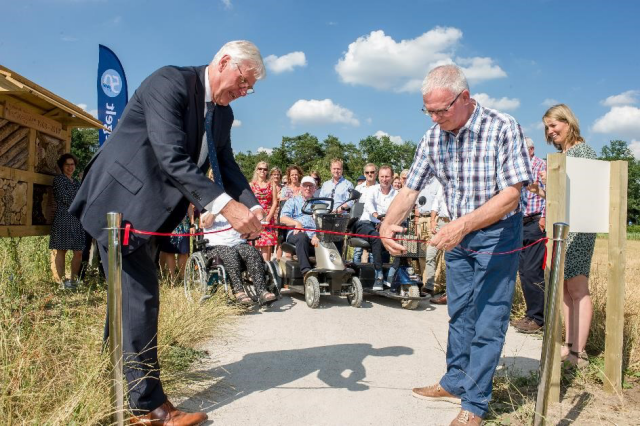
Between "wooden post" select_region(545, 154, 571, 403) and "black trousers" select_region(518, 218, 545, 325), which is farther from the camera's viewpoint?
"black trousers" select_region(518, 218, 545, 325)

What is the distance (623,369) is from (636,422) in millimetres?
1043

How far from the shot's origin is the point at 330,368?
4238 mm

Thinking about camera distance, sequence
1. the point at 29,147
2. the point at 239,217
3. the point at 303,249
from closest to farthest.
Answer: the point at 239,217 → the point at 29,147 → the point at 303,249

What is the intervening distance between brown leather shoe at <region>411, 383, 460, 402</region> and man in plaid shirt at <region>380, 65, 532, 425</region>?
0.33 meters

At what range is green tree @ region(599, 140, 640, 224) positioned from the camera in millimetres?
73250

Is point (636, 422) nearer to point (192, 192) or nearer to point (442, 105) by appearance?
point (442, 105)

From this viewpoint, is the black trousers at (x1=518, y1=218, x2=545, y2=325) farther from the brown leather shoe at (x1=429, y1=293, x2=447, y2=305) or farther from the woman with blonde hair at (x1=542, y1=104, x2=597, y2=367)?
the brown leather shoe at (x1=429, y1=293, x2=447, y2=305)

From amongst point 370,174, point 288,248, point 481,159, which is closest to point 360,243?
point 288,248

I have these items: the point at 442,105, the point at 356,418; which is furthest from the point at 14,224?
the point at 442,105

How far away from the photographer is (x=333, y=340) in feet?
17.1

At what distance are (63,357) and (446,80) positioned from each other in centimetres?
294

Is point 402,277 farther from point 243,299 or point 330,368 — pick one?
point 330,368

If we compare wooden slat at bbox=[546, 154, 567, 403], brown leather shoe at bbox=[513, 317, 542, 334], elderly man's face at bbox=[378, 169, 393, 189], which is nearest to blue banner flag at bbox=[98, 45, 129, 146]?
elderly man's face at bbox=[378, 169, 393, 189]

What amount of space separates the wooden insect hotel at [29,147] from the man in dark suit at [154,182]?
322 centimetres
